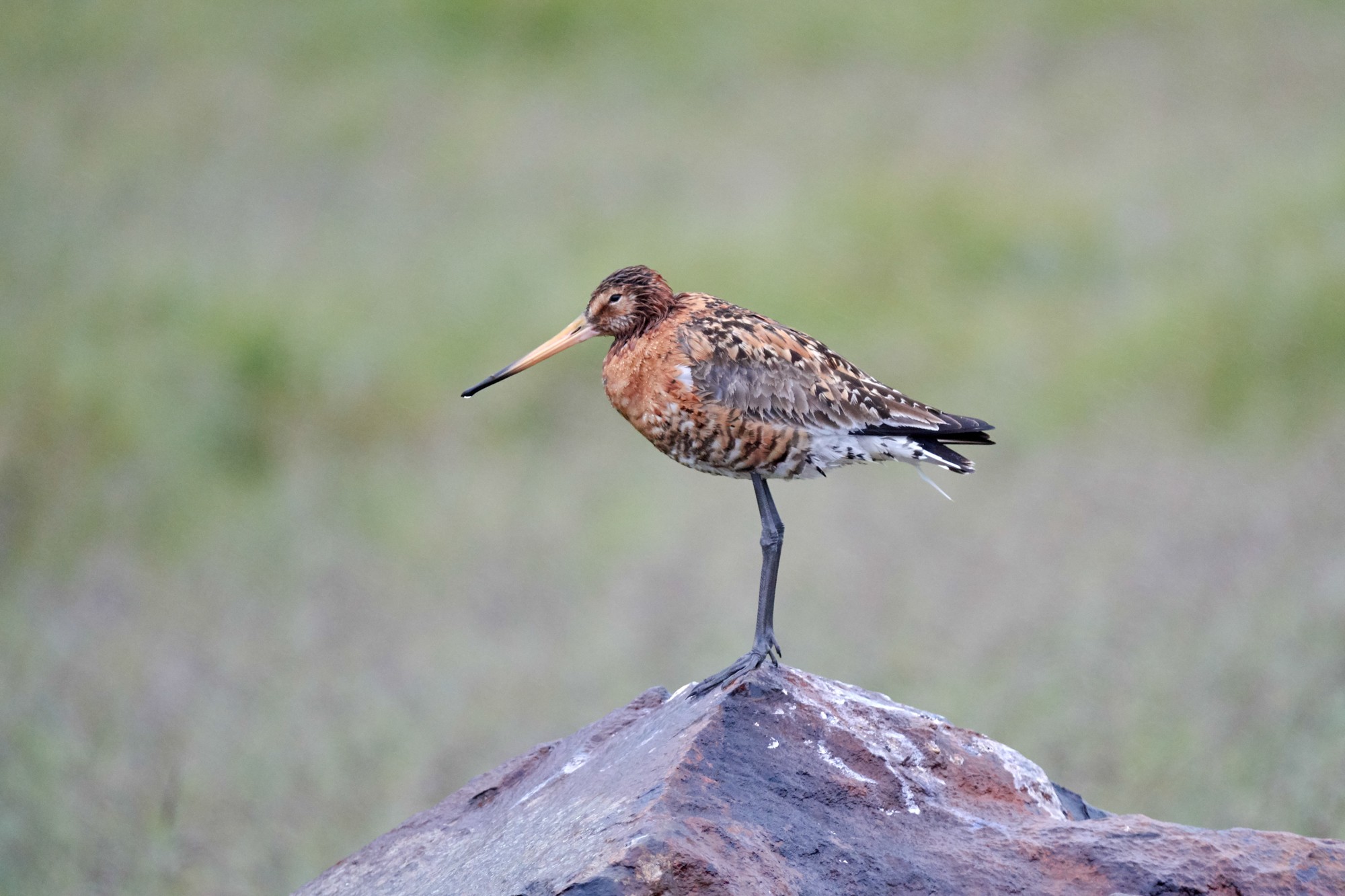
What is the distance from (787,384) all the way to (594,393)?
8864 mm

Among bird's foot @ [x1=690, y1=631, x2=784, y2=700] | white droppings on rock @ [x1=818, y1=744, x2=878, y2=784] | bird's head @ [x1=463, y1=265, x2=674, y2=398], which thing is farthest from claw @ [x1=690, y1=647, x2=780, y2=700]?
bird's head @ [x1=463, y1=265, x2=674, y2=398]

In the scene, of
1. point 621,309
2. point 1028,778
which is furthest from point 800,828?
point 621,309

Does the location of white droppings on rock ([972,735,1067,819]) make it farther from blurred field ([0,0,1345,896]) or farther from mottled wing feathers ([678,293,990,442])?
blurred field ([0,0,1345,896])

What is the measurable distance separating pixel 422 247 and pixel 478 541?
19.7ft

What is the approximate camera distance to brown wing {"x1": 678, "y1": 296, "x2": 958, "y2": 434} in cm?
476

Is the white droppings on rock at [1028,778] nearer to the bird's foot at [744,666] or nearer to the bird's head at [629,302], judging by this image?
the bird's foot at [744,666]

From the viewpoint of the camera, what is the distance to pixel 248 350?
1334 cm

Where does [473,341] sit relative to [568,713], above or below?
above

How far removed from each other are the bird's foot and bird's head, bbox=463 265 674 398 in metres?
1.28

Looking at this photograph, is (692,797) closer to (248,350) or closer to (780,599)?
(780,599)

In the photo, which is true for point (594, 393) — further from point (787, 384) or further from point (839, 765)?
point (839, 765)

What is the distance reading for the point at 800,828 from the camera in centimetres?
404

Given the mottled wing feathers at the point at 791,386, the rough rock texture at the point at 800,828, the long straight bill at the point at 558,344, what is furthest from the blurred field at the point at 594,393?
the mottled wing feathers at the point at 791,386

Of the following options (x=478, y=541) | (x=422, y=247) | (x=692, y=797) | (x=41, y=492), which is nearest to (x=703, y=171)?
(x=422, y=247)
